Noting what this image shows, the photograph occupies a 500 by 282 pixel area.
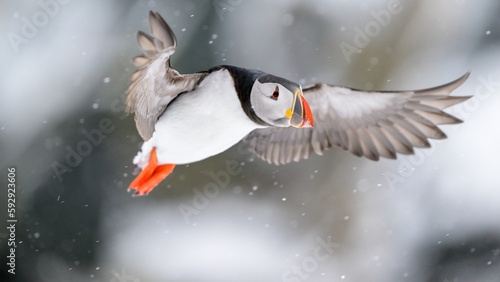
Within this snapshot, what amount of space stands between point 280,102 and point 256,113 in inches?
3.4

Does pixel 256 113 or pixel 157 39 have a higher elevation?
pixel 157 39

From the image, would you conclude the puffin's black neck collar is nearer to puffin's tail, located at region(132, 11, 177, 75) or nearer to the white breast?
the white breast

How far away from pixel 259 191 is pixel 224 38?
0.68 meters

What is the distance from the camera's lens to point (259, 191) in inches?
97.1

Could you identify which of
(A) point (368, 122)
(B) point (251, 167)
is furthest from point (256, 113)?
(B) point (251, 167)

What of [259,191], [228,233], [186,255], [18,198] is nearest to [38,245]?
[18,198]

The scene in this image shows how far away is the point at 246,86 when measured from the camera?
1305 millimetres

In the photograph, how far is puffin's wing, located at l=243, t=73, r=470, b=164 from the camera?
1.48m

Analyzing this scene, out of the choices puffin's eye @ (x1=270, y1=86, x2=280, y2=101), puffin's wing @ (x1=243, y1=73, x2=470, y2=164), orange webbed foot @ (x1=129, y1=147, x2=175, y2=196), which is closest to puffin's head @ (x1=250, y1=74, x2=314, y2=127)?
puffin's eye @ (x1=270, y1=86, x2=280, y2=101)

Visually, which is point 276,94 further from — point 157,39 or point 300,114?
point 157,39

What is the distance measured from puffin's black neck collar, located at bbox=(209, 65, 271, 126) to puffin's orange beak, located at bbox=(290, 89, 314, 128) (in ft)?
0.41

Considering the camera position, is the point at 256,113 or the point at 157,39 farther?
the point at 256,113

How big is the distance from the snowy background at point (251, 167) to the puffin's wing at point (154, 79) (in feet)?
2.85

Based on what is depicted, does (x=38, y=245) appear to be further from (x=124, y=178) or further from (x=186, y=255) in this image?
(x=186, y=255)
